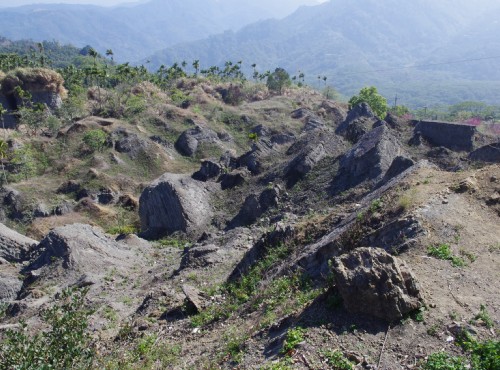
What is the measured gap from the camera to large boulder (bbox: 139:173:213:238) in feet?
98.7

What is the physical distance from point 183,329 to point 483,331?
808cm

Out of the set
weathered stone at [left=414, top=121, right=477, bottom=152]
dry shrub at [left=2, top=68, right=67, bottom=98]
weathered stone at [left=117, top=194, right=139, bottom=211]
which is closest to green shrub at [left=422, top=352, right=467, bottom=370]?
weathered stone at [left=414, top=121, right=477, bottom=152]

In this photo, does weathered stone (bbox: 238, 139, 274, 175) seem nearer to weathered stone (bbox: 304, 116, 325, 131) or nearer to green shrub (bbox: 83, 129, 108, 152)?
green shrub (bbox: 83, 129, 108, 152)

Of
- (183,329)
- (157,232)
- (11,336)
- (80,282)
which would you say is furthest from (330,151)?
(11,336)

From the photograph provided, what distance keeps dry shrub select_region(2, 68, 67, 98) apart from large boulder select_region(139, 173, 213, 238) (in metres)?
41.0

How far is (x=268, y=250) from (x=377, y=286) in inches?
303

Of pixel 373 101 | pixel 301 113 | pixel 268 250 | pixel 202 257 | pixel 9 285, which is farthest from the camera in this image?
pixel 373 101

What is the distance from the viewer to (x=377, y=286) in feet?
30.9

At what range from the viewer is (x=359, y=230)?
45.9 ft

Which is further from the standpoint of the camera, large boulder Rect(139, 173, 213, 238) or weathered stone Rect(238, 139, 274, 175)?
weathered stone Rect(238, 139, 274, 175)

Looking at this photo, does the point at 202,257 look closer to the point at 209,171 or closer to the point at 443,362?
the point at 443,362

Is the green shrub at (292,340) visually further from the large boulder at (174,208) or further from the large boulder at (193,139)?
the large boulder at (193,139)

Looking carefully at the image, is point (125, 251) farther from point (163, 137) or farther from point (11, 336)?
point (163, 137)

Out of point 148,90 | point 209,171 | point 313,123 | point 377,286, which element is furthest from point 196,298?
point 148,90
